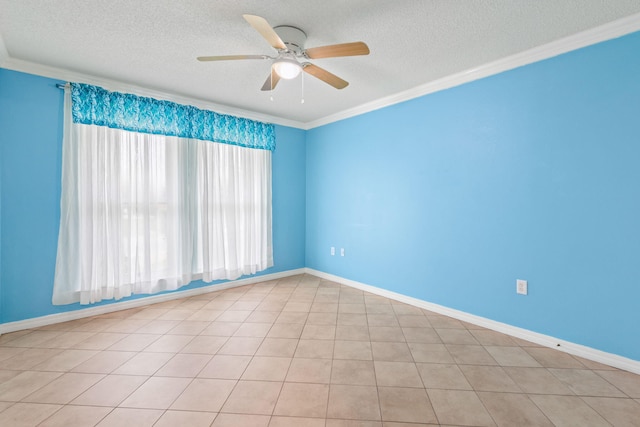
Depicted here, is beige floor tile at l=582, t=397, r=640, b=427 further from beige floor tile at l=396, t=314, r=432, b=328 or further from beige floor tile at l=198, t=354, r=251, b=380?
beige floor tile at l=198, t=354, r=251, b=380

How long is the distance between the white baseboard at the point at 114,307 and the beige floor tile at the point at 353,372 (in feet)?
7.89

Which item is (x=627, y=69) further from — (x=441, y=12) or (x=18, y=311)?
(x=18, y=311)

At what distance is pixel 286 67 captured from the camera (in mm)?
2203

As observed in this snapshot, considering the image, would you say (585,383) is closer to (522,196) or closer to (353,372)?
(522,196)

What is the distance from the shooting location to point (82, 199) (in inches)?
116

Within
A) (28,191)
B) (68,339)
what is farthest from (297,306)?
(28,191)

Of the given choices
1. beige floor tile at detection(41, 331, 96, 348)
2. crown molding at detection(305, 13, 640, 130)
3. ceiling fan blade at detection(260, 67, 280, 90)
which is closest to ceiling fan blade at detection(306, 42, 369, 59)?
ceiling fan blade at detection(260, 67, 280, 90)

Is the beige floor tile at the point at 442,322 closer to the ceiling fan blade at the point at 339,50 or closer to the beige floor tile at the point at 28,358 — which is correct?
the ceiling fan blade at the point at 339,50

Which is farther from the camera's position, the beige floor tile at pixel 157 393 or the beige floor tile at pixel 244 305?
the beige floor tile at pixel 244 305

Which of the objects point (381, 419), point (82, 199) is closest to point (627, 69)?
point (381, 419)

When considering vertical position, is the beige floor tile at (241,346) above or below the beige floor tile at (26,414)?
above

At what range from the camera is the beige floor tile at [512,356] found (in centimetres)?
218

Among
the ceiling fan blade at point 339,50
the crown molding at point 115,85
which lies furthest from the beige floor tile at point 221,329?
the crown molding at point 115,85

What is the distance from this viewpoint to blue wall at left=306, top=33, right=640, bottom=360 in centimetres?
213
